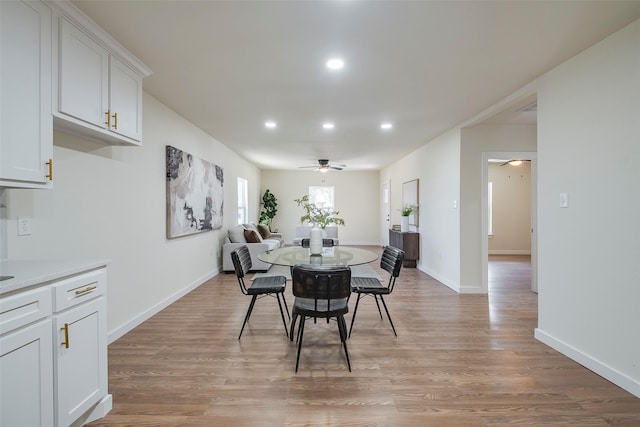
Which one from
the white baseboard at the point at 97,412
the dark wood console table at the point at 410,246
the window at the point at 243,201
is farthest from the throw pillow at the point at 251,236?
the white baseboard at the point at 97,412

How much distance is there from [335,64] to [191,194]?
9.38ft

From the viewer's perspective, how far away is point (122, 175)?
301 cm

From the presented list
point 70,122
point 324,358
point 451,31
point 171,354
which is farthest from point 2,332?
point 451,31

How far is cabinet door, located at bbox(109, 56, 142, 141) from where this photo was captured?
228cm

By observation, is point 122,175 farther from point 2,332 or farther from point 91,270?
point 2,332

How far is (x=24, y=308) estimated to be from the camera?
4.46 feet

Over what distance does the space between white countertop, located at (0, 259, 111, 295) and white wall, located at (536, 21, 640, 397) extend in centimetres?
345

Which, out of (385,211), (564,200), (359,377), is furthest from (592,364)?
(385,211)

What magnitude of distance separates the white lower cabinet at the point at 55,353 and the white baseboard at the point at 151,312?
3.76 ft

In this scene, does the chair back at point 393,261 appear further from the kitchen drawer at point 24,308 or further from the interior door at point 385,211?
the interior door at point 385,211

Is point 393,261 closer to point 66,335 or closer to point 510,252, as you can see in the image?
point 66,335

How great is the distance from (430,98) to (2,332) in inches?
148

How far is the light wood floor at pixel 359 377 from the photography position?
6.17ft

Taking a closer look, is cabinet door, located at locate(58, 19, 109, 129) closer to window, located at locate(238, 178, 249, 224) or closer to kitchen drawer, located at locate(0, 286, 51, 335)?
kitchen drawer, located at locate(0, 286, 51, 335)
